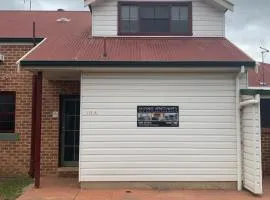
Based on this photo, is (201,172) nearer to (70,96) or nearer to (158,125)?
(158,125)

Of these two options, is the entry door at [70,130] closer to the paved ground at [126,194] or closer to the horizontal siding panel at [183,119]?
the paved ground at [126,194]

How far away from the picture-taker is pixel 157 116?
38.9 feet

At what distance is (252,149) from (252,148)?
0.02 meters

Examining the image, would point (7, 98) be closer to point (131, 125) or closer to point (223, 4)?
point (131, 125)

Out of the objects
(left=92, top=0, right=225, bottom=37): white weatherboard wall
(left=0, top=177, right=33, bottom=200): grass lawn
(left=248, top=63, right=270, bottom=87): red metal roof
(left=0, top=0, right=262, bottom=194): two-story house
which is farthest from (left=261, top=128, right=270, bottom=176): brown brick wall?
(left=0, top=177, right=33, bottom=200): grass lawn

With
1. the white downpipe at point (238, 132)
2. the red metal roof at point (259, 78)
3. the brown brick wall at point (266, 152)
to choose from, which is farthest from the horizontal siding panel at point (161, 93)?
the red metal roof at point (259, 78)

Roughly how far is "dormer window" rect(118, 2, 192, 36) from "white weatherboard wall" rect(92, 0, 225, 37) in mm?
179

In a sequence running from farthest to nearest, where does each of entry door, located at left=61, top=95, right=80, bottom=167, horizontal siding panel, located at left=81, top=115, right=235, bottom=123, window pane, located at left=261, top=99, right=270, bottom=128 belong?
window pane, located at left=261, top=99, right=270, bottom=128, entry door, located at left=61, top=95, right=80, bottom=167, horizontal siding panel, located at left=81, top=115, right=235, bottom=123

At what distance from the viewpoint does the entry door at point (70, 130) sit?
1423 cm

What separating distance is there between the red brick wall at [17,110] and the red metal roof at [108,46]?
0.64 meters

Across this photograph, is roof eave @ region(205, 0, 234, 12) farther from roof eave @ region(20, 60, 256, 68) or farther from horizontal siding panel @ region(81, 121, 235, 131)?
horizontal siding panel @ region(81, 121, 235, 131)

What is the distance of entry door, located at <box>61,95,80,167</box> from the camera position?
14227 millimetres


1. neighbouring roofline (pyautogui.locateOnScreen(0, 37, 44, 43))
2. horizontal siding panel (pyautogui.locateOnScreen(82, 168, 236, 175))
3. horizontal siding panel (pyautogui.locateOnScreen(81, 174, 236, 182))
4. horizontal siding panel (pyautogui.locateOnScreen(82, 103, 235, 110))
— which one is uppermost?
neighbouring roofline (pyautogui.locateOnScreen(0, 37, 44, 43))

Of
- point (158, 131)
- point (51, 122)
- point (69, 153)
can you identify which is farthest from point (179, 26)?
point (69, 153)
